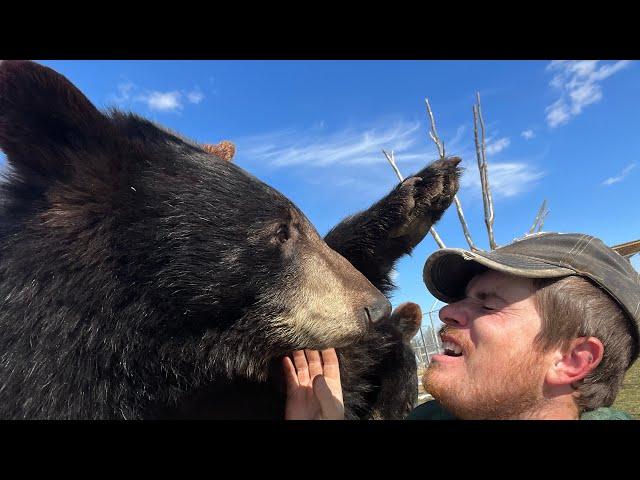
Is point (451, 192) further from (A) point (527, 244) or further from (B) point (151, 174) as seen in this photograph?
(B) point (151, 174)

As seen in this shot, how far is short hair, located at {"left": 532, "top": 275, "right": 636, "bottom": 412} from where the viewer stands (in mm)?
1992

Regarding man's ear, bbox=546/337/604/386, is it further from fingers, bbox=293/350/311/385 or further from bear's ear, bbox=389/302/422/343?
bear's ear, bbox=389/302/422/343

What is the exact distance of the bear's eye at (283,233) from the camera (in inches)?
115

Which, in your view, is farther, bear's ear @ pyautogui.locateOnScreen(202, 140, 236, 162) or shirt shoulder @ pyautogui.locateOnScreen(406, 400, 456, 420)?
bear's ear @ pyautogui.locateOnScreen(202, 140, 236, 162)

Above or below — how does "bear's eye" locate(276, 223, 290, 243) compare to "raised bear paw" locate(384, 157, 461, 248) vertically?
below

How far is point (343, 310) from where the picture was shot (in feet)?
9.30

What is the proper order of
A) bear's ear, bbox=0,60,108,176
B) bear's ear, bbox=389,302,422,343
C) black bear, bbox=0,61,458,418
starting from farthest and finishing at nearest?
bear's ear, bbox=389,302,422,343
black bear, bbox=0,61,458,418
bear's ear, bbox=0,60,108,176

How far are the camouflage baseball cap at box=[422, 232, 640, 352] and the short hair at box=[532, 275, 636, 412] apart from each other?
39mm

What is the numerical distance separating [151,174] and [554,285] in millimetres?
2190

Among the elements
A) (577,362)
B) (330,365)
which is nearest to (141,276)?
(330,365)

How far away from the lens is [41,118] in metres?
2.30

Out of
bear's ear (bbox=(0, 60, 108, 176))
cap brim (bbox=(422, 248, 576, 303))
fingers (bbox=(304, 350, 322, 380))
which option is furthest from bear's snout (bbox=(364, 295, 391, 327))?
bear's ear (bbox=(0, 60, 108, 176))
